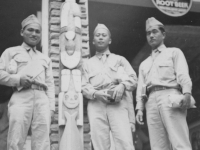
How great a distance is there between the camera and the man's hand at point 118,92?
4516 mm

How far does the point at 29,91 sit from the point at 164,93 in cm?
163

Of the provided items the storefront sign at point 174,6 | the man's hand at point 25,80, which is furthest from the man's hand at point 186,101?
the storefront sign at point 174,6

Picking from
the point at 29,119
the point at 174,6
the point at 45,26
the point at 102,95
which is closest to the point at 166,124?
the point at 102,95

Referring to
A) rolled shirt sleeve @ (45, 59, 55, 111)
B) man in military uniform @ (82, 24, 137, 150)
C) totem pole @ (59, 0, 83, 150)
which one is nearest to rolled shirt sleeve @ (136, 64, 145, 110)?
man in military uniform @ (82, 24, 137, 150)

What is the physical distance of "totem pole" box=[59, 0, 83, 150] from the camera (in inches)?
177

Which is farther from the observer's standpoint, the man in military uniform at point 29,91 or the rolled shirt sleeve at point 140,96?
the rolled shirt sleeve at point 140,96

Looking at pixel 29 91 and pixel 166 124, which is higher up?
pixel 29 91

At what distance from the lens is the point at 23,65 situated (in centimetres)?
450

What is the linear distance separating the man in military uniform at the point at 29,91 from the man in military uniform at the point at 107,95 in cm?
54

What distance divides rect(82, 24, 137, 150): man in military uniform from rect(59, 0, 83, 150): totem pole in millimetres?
141

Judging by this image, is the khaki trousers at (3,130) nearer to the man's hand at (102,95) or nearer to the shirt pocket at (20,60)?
the shirt pocket at (20,60)

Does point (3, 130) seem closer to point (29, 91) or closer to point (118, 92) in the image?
point (29, 91)

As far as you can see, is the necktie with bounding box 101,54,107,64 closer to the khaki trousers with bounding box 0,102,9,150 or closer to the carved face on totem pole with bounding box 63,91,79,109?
the carved face on totem pole with bounding box 63,91,79,109

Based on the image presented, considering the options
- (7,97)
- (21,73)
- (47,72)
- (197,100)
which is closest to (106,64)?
(47,72)
